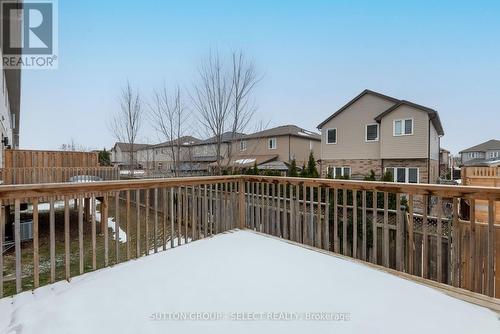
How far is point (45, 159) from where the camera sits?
1099 cm

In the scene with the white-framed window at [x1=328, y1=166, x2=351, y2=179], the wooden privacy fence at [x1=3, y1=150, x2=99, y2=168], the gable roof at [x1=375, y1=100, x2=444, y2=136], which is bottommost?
the white-framed window at [x1=328, y1=166, x2=351, y2=179]

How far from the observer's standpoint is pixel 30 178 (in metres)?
9.09

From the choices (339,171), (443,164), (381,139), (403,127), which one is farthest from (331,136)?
(443,164)

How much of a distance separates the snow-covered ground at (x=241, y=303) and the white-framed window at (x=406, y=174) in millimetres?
12706

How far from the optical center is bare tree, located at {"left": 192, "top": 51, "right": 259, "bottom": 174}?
26.5ft

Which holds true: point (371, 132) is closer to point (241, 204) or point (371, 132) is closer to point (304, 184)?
point (241, 204)

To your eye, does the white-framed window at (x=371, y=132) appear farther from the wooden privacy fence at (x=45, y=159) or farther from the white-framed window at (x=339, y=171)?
the wooden privacy fence at (x=45, y=159)

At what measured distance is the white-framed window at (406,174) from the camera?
13.5 meters

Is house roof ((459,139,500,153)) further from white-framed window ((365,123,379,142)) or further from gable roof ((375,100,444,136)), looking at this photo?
white-framed window ((365,123,379,142))

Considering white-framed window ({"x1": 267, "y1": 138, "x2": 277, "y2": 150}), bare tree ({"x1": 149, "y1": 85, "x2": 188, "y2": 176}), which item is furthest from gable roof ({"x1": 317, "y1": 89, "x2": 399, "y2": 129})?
bare tree ({"x1": 149, "y1": 85, "x2": 188, "y2": 176})

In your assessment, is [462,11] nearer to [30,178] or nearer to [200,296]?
[200,296]

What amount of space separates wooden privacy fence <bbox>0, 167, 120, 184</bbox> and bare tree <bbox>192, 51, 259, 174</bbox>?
5.59 metres

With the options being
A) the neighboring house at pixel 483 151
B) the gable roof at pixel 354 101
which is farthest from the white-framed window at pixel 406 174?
the neighboring house at pixel 483 151

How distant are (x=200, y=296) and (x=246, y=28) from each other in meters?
8.34
